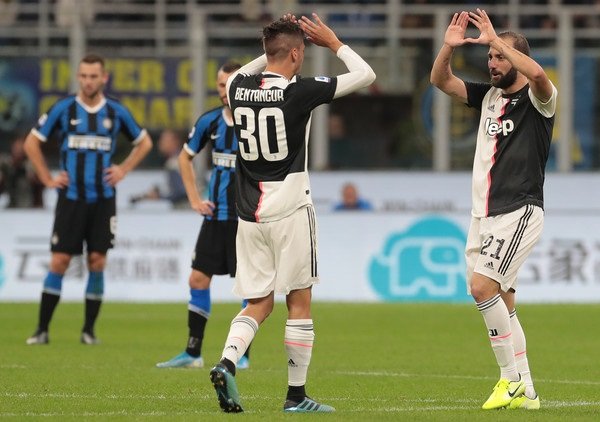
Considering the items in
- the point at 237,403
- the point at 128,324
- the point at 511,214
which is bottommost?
the point at 128,324

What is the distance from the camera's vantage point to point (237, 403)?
772cm

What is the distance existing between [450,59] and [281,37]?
1264 mm

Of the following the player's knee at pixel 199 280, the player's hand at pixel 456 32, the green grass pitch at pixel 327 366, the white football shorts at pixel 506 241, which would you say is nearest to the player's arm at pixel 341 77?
the player's hand at pixel 456 32

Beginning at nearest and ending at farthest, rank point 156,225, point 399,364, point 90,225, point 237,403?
point 237,403
point 399,364
point 90,225
point 156,225

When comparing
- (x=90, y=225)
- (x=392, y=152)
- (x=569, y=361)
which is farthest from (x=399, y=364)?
(x=392, y=152)

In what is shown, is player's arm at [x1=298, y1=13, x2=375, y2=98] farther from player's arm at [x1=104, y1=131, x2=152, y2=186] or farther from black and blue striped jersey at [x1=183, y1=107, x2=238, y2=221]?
player's arm at [x1=104, y1=131, x2=152, y2=186]

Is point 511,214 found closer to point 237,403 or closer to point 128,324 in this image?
point 237,403

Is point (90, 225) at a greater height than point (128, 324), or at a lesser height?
greater

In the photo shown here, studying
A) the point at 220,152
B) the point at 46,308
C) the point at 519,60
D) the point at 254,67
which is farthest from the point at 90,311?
the point at 519,60

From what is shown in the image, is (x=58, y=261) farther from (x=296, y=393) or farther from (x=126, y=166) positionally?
(x=296, y=393)

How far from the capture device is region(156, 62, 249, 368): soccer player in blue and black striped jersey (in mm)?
11414

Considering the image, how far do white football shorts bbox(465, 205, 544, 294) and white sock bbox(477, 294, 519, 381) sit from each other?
0.13 meters

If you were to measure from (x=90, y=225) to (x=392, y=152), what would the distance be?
9826mm

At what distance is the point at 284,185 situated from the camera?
8055 millimetres
